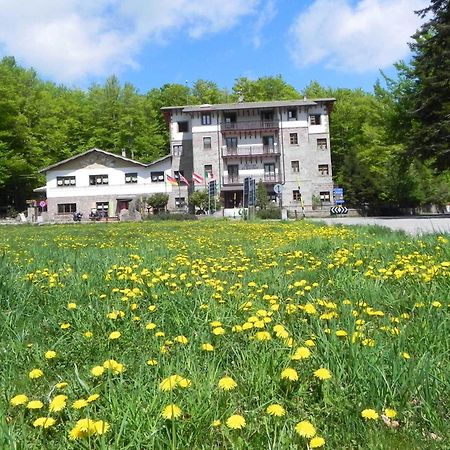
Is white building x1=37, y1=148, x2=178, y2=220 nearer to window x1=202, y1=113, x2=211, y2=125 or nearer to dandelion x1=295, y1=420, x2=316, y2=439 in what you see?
window x1=202, y1=113, x2=211, y2=125

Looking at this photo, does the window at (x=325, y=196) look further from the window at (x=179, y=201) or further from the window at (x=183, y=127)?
the window at (x=183, y=127)

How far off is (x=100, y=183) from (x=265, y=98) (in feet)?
108

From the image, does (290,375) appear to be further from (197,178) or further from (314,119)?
(314,119)

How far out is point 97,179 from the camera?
56000 mm

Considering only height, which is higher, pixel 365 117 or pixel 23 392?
pixel 365 117

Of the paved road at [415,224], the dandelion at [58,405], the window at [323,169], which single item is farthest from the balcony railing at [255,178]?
the dandelion at [58,405]

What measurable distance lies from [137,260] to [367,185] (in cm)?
5032

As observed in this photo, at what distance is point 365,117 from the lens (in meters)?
62.8

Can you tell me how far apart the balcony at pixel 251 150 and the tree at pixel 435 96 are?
23.9 meters

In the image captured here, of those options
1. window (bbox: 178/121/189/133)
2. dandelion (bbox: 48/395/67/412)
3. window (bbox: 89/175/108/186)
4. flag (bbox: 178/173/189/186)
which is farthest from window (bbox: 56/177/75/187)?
dandelion (bbox: 48/395/67/412)

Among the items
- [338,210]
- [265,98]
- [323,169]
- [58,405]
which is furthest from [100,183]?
[58,405]

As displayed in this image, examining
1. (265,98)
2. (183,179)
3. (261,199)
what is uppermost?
(265,98)

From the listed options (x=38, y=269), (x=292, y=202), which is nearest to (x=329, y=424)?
(x=38, y=269)

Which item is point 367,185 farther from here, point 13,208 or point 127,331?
point 127,331
